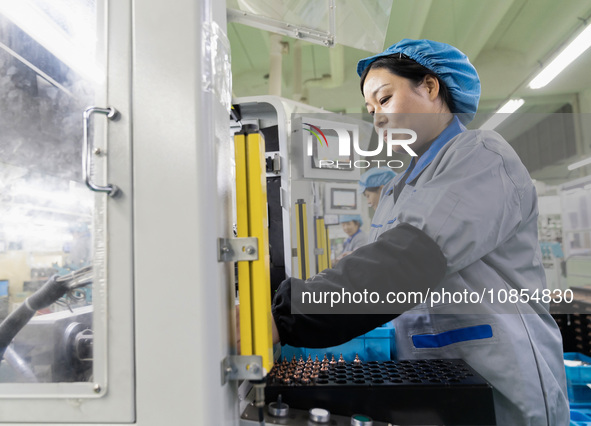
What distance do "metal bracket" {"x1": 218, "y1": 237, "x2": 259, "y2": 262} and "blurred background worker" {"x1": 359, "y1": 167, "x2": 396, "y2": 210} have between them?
85 centimetres

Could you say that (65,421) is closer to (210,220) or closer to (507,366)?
(210,220)

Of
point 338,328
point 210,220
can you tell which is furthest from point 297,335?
point 210,220

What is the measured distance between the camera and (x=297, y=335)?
3.04 feet

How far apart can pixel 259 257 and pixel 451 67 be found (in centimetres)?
105

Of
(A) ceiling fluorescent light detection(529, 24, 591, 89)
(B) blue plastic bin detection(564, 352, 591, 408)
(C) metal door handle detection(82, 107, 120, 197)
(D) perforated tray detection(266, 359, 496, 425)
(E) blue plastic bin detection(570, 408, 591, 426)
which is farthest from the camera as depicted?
(A) ceiling fluorescent light detection(529, 24, 591, 89)

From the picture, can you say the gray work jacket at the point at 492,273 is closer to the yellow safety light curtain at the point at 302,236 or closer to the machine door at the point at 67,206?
the yellow safety light curtain at the point at 302,236

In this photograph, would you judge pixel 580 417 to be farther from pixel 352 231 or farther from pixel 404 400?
pixel 404 400

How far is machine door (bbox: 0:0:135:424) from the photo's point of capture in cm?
62

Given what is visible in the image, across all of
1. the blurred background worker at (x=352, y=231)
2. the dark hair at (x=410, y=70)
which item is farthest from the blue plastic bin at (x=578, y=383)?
the dark hair at (x=410, y=70)

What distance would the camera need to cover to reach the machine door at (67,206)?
0.62m

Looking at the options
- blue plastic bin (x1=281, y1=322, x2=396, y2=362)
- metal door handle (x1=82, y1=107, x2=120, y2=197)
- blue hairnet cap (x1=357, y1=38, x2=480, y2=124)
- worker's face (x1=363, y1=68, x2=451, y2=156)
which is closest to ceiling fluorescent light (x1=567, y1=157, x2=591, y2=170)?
blue hairnet cap (x1=357, y1=38, x2=480, y2=124)

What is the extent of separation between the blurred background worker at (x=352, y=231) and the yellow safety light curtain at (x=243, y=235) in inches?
32.0

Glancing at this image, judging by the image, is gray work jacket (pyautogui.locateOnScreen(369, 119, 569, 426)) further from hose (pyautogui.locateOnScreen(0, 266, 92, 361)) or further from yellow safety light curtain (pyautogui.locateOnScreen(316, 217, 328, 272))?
hose (pyautogui.locateOnScreen(0, 266, 92, 361))

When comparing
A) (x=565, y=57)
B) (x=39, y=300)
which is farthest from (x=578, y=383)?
(x=565, y=57)
